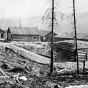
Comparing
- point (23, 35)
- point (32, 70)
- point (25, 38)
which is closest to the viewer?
point (32, 70)

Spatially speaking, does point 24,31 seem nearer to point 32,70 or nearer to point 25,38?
point 25,38

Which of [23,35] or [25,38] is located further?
[25,38]

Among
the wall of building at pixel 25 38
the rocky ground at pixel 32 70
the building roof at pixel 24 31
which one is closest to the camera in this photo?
the rocky ground at pixel 32 70

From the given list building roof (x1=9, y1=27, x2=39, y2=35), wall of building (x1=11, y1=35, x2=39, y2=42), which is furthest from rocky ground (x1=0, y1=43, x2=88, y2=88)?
building roof (x1=9, y1=27, x2=39, y2=35)

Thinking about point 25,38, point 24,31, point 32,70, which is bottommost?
point 32,70

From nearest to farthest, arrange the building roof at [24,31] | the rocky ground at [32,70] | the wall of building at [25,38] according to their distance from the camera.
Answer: the rocky ground at [32,70], the wall of building at [25,38], the building roof at [24,31]

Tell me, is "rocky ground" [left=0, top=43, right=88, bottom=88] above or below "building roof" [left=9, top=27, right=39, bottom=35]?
below

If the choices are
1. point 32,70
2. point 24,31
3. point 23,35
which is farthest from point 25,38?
point 32,70

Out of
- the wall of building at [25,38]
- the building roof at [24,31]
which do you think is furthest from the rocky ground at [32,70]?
the building roof at [24,31]

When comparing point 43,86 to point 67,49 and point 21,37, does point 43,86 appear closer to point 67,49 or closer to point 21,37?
point 67,49

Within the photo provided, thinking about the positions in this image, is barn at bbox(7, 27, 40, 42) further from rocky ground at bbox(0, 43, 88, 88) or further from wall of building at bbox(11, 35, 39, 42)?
rocky ground at bbox(0, 43, 88, 88)

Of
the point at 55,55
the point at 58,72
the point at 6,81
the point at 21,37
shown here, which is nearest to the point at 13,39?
the point at 21,37

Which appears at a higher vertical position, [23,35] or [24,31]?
[24,31]

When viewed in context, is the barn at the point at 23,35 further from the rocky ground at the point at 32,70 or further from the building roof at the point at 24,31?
the rocky ground at the point at 32,70
